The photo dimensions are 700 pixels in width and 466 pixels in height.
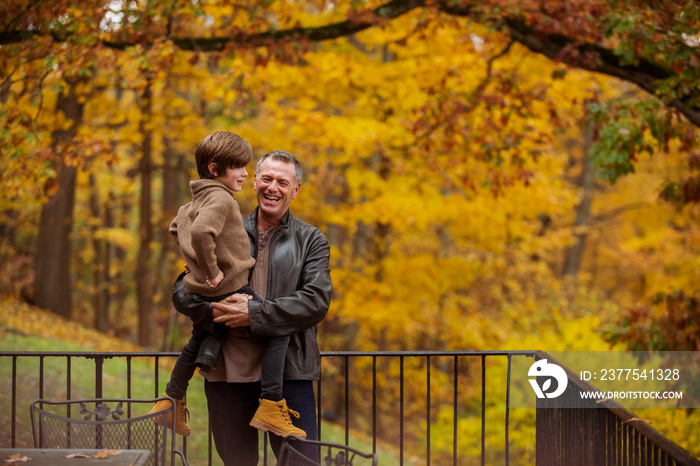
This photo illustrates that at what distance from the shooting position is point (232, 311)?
2.72m

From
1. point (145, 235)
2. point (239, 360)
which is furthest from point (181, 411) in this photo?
point (145, 235)

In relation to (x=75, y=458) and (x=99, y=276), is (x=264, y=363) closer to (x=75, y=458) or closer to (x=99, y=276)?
(x=75, y=458)

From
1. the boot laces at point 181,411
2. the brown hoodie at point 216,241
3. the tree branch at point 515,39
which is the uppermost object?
the tree branch at point 515,39

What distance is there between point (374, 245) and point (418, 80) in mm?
3324

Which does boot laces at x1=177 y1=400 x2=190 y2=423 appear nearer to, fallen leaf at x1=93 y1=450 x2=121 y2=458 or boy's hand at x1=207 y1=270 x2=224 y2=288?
fallen leaf at x1=93 y1=450 x2=121 y2=458

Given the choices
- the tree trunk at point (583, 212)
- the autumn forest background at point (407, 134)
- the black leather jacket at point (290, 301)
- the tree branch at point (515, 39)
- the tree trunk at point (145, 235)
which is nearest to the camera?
the black leather jacket at point (290, 301)

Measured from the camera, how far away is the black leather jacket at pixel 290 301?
8.88 feet

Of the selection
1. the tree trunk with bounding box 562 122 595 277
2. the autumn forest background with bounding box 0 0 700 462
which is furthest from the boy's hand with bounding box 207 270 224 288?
the tree trunk with bounding box 562 122 595 277

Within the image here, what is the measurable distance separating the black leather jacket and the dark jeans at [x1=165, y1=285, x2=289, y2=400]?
6 centimetres

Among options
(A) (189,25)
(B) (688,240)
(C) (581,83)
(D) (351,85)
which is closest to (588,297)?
(B) (688,240)

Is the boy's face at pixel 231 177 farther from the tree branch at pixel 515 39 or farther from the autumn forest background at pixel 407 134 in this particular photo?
the tree branch at pixel 515 39

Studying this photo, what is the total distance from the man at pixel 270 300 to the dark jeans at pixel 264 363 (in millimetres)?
71

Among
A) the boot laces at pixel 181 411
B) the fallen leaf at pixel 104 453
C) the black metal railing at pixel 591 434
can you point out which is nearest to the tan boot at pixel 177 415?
the boot laces at pixel 181 411

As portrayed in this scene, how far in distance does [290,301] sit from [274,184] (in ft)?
1.84
